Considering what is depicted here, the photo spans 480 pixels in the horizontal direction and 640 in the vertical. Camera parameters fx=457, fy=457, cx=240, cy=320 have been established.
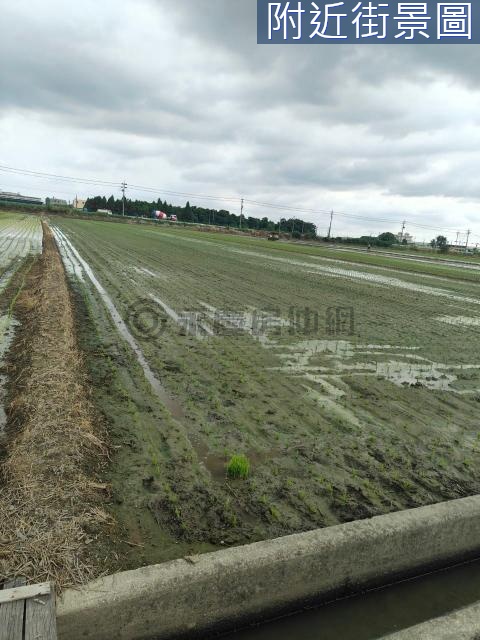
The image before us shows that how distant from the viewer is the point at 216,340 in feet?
27.9

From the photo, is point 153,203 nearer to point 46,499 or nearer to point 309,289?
point 309,289

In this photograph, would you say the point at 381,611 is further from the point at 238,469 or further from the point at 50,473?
the point at 50,473

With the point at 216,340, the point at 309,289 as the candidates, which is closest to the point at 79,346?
the point at 216,340

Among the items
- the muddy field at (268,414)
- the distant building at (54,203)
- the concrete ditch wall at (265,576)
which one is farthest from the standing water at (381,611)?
the distant building at (54,203)

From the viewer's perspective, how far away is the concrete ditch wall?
8.39 feet

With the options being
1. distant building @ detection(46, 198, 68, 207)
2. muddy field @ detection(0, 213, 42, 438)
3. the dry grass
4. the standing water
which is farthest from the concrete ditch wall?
distant building @ detection(46, 198, 68, 207)

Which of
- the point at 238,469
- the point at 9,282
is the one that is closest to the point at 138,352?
the point at 238,469

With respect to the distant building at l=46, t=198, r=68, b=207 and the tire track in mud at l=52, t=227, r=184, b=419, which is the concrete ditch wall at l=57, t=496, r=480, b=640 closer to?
the tire track in mud at l=52, t=227, r=184, b=419

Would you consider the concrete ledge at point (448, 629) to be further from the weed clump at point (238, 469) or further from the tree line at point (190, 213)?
the tree line at point (190, 213)

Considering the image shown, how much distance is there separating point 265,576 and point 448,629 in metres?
1.13

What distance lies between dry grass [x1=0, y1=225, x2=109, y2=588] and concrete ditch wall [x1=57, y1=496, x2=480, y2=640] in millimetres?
242

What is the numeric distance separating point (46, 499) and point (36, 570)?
0.67m

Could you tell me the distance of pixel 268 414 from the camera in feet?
17.7

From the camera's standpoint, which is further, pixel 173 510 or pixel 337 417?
pixel 337 417
